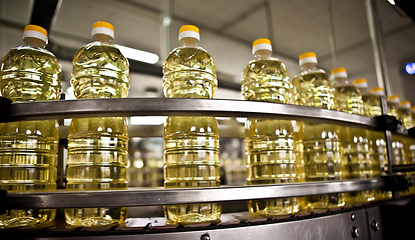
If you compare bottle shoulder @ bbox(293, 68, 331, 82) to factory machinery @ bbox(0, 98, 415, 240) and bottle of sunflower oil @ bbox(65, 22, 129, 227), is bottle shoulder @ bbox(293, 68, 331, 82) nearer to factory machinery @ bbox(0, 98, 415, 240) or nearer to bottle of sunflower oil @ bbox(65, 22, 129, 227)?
factory machinery @ bbox(0, 98, 415, 240)

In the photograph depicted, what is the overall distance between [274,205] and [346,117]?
1.21 feet

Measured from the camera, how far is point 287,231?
0.74 metres

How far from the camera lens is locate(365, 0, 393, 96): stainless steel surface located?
2.65 metres

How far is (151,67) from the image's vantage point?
93.0 inches

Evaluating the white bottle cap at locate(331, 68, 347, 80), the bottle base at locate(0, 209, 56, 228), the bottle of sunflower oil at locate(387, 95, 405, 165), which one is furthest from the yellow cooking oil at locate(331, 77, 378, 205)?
the bottle base at locate(0, 209, 56, 228)

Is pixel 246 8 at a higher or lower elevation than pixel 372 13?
higher

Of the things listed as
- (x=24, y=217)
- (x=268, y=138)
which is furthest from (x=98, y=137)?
(x=268, y=138)

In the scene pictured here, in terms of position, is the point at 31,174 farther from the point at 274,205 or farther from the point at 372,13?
the point at 372,13

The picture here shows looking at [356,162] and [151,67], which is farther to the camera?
[151,67]

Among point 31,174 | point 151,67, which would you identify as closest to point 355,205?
point 31,174

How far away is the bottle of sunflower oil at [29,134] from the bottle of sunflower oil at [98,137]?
7 centimetres

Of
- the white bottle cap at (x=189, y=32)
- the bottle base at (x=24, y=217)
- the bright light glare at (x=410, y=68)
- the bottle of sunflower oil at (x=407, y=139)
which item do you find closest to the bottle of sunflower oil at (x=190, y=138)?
the white bottle cap at (x=189, y=32)

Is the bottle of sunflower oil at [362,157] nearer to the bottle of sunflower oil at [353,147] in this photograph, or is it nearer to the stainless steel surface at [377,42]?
the bottle of sunflower oil at [353,147]

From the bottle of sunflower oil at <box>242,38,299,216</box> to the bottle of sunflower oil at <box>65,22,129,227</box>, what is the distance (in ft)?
1.46
